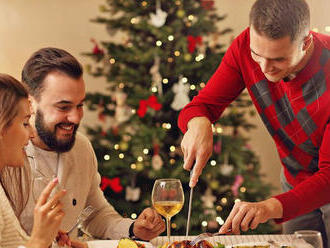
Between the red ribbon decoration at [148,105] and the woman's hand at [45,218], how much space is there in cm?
239

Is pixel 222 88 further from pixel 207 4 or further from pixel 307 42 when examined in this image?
pixel 207 4

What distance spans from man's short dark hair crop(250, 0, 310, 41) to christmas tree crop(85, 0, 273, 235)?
1990mm

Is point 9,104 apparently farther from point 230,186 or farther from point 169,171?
point 230,186

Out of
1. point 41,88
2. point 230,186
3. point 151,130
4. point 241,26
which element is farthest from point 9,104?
point 241,26

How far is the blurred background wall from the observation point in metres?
4.62

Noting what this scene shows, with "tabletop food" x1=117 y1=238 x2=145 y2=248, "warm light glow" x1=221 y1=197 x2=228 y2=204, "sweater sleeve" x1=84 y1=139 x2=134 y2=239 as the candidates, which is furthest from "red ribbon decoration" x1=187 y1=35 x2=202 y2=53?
"tabletop food" x1=117 y1=238 x2=145 y2=248

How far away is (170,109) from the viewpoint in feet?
12.9

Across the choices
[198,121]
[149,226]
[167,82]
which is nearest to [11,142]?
[149,226]

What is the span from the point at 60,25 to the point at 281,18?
3236 mm

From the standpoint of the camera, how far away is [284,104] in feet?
7.10

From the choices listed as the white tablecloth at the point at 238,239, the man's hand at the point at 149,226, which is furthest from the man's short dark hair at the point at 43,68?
the white tablecloth at the point at 238,239

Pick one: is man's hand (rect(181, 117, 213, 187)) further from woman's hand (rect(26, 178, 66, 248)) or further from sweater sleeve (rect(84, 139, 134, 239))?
woman's hand (rect(26, 178, 66, 248))

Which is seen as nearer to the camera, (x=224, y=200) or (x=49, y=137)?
(x=49, y=137)

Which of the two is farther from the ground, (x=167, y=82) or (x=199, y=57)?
(x=199, y=57)
